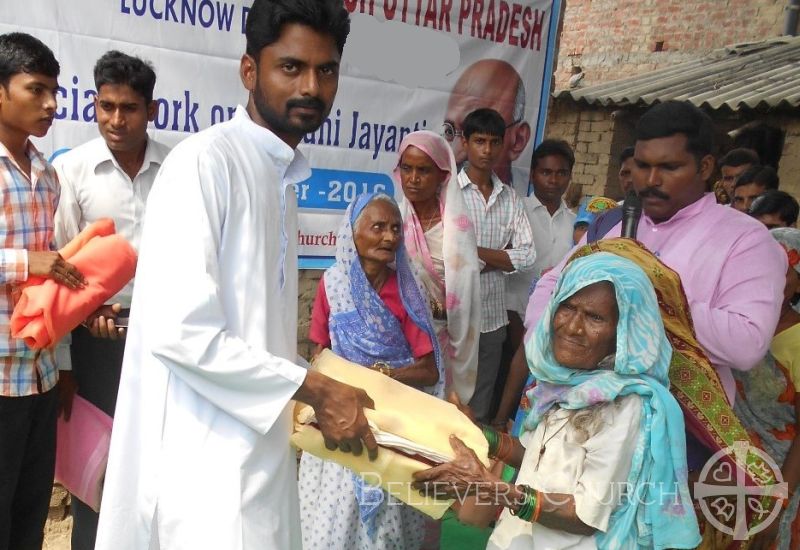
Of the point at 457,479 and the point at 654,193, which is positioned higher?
the point at 654,193

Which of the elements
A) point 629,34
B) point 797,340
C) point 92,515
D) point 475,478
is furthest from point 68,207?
point 629,34

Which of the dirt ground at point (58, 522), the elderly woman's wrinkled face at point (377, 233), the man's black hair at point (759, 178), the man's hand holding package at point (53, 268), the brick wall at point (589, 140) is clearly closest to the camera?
the man's hand holding package at point (53, 268)

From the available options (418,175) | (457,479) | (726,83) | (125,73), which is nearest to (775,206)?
(418,175)

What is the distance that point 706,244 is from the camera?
2.23 m

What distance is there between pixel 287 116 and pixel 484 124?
96.2 inches

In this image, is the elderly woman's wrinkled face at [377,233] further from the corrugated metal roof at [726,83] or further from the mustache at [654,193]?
the corrugated metal roof at [726,83]

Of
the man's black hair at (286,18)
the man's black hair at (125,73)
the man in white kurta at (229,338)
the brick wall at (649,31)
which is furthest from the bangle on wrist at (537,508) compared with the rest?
the brick wall at (649,31)

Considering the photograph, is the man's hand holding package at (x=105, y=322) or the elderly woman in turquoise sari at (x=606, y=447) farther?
the man's hand holding package at (x=105, y=322)

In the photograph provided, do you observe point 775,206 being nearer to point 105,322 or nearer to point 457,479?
point 457,479

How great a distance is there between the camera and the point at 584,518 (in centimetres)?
177

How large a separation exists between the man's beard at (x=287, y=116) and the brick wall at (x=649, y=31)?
30.9 ft

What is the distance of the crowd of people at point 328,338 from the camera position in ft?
→ 5.06

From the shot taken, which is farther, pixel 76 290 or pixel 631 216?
pixel 631 216

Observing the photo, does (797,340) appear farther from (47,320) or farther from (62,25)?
(62,25)
